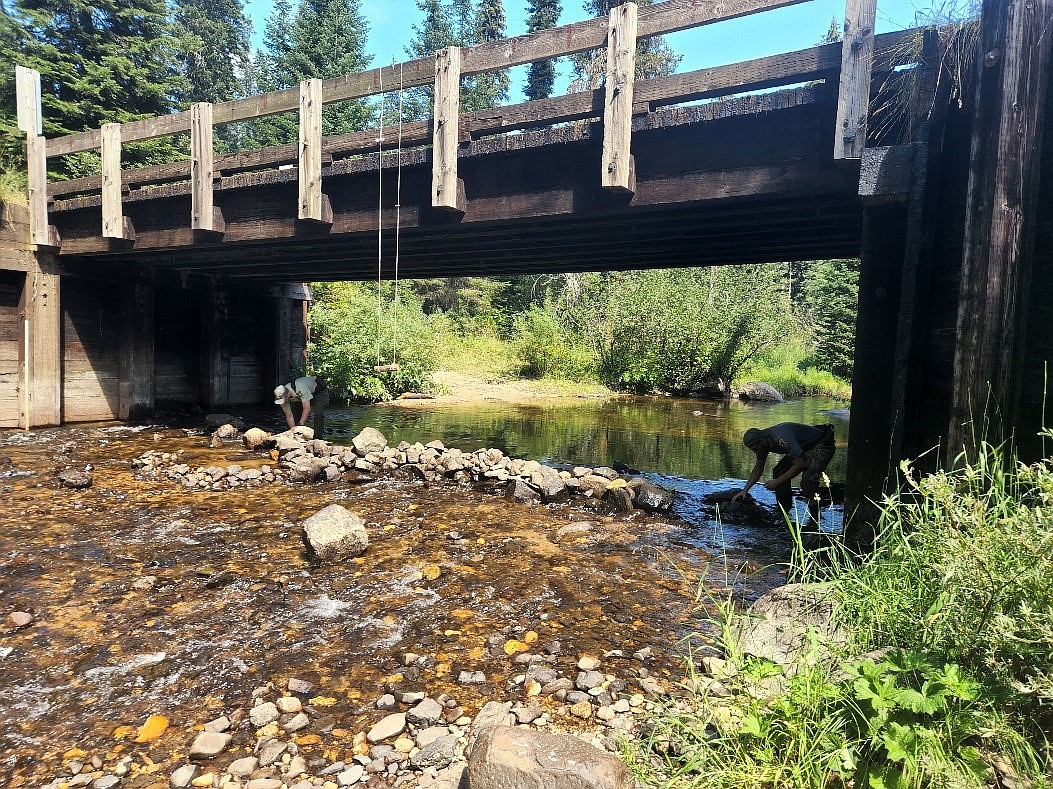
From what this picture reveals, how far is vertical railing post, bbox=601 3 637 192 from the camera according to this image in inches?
233

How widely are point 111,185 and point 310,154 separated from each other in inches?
188

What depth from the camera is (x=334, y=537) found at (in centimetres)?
534

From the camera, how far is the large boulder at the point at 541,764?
81.5 inches

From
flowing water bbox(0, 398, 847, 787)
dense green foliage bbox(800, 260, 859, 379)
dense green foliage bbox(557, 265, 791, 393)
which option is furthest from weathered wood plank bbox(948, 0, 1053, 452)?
dense green foliage bbox(557, 265, 791, 393)

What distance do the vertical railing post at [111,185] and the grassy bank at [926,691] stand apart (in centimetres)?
1192

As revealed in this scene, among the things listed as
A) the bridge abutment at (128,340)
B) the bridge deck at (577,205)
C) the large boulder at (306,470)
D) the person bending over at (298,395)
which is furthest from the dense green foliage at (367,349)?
the large boulder at (306,470)

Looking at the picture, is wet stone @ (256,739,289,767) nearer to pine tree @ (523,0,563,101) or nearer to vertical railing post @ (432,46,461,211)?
vertical railing post @ (432,46,461,211)

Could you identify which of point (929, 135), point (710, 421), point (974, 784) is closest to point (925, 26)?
point (929, 135)

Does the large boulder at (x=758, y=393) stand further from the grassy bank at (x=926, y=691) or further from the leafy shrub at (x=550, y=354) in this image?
the grassy bank at (x=926, y=691)

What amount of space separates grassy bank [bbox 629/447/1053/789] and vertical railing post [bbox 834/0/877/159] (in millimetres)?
3826

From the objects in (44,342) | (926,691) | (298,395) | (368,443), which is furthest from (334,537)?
(44,342)

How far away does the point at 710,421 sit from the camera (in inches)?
675

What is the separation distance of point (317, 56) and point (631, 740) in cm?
4855

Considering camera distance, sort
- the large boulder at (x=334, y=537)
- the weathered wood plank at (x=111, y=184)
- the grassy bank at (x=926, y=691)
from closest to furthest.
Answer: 1. the grassy bank at (x=926, y=691)
2. the large boulder at (x=334, y=537)
3. the weathered wood plank at (x=111, y=184)
